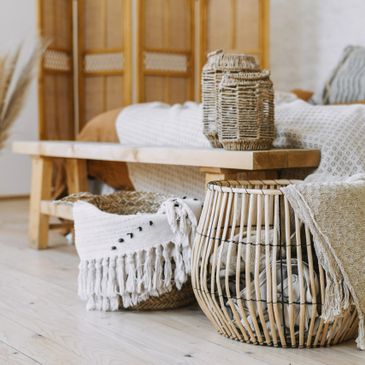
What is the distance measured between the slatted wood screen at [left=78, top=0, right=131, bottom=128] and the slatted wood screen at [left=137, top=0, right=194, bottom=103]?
3.8 inches

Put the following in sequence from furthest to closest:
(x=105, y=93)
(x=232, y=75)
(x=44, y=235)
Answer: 1. (x=105, y=93)
2. (x=44, y=235)
3. (x=232, y=75)

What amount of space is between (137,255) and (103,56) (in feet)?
8.54

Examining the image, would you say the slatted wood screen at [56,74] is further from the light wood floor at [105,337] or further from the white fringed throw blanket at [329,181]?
the light wood floor at [105,337]

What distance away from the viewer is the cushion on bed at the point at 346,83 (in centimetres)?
331

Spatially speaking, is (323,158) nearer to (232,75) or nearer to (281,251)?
(232,75)

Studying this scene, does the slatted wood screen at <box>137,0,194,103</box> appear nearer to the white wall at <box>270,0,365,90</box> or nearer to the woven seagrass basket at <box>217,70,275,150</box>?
the white wall at <box>270,0,365,90</box>

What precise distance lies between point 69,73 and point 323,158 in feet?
8.73

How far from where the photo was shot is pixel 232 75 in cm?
203

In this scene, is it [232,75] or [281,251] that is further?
[232,75]

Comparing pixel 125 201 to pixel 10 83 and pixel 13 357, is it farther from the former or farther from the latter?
pixel 10 83

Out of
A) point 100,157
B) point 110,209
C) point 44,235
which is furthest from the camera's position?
point 44,235

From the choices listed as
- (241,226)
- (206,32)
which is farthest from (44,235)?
(206,32)

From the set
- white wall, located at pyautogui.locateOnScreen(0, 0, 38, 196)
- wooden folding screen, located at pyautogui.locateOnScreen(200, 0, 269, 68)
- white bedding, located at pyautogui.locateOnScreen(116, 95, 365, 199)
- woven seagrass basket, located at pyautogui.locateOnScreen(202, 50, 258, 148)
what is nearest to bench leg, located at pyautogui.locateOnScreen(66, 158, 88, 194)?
white bedding, located at pyautogui.locateOnScreen(116, 95, 365, 199)

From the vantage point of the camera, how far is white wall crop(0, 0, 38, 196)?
4.76 meters
